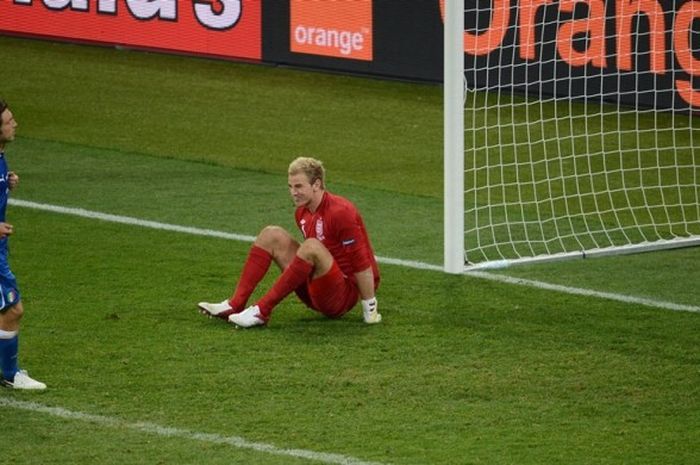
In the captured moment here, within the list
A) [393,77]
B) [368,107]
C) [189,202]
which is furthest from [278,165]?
[393,77]

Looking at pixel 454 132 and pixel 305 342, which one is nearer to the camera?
pixel 305 342

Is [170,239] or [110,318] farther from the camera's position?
[170,239]

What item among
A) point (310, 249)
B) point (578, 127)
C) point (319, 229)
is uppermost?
point (578, 127)

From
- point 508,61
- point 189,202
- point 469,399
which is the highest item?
point 508,61

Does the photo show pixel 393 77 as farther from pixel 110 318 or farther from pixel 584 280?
pixel 110 318

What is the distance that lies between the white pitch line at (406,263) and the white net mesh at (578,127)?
1.15 metres

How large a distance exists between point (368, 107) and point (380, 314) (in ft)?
26.0

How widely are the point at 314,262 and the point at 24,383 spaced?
1.91m

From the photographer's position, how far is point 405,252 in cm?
1189

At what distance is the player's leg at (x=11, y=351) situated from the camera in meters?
8.27

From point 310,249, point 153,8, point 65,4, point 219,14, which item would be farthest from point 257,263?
point 65,4

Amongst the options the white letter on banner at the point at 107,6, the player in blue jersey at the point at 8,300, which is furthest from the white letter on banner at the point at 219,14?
the player in blue jersey at the point at 8,300

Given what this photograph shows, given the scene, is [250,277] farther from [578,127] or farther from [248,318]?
[578,127]

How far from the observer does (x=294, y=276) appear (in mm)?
9469
